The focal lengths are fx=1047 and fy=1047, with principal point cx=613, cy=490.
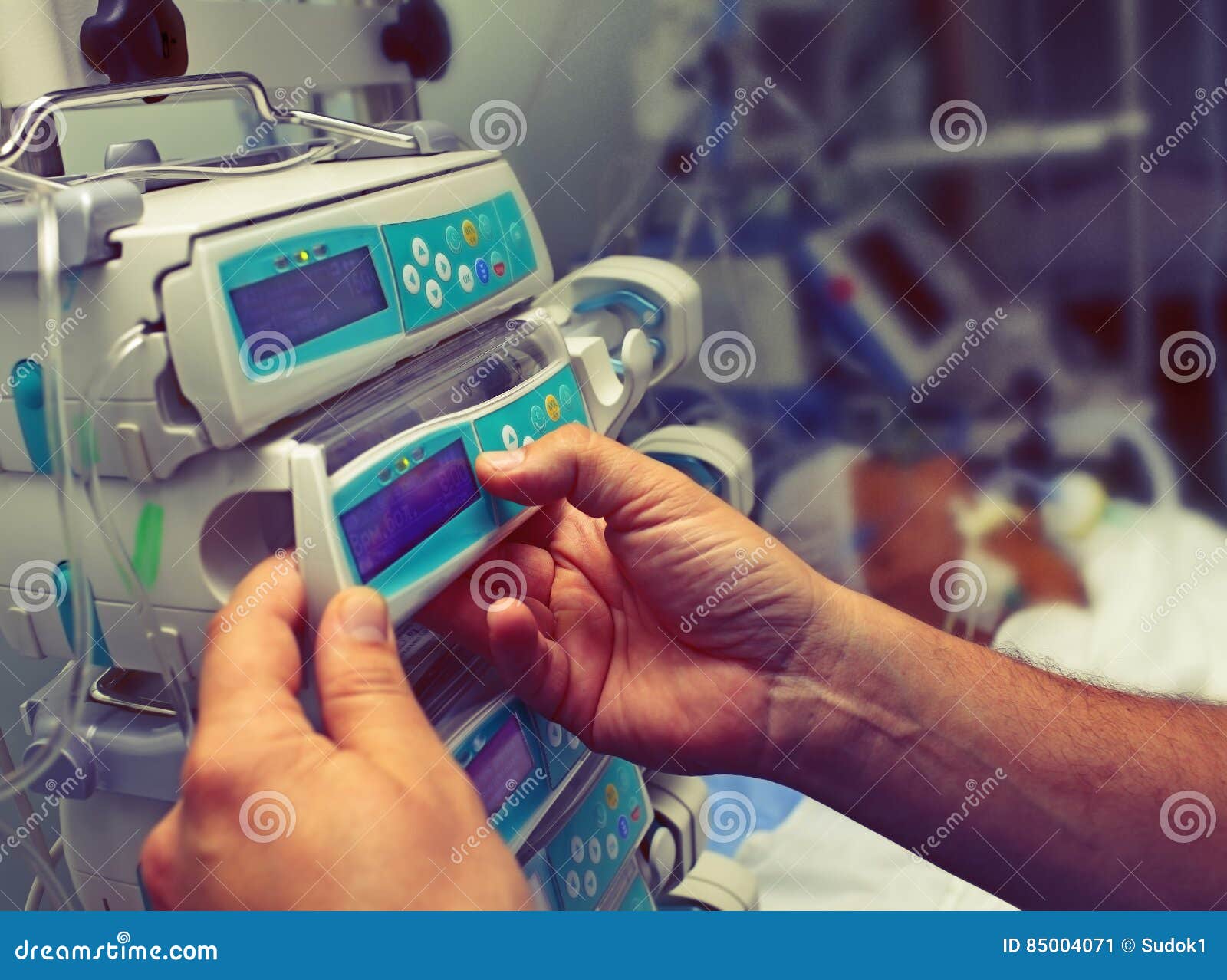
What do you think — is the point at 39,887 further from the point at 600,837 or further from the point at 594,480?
the point at 594,480

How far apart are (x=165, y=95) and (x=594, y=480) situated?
1.74ft

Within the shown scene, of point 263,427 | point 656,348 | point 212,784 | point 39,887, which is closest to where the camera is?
point 212,784

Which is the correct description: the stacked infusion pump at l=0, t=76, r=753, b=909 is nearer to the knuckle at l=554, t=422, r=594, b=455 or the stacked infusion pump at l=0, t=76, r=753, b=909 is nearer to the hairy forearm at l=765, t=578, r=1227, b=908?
the knuckle at l=554, t=422, r=594, b=455

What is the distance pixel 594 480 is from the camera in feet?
3.22

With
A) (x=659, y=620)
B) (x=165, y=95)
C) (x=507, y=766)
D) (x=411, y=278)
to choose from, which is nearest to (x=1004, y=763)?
(x=659, y=620)

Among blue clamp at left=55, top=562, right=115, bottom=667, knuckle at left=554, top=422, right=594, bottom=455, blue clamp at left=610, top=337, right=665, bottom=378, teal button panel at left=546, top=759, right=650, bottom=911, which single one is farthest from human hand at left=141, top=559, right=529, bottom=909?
blue clamp at left=610, top=337, right=665, bottom=378

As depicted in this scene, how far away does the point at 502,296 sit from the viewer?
3.45 ft

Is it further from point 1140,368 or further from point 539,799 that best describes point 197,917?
point 1140,368

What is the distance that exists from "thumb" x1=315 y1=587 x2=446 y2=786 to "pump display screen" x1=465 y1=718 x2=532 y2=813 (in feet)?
0.78

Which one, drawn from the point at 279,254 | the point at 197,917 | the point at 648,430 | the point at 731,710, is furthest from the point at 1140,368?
the point at 197,917

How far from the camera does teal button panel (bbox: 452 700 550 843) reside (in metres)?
0.93

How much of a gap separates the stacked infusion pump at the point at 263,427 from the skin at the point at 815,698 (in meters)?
0.07

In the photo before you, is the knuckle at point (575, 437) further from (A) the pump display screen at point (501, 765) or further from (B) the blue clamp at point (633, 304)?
(B) the blue clamp at point (633, 304)

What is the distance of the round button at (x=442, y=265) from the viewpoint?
0.93 metres
